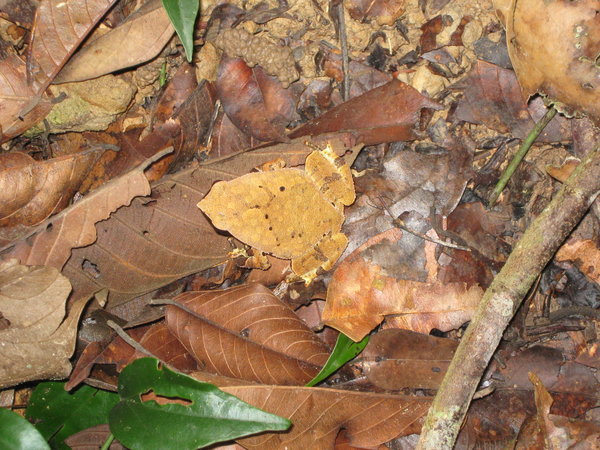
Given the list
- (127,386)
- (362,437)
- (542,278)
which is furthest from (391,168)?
(127,386)

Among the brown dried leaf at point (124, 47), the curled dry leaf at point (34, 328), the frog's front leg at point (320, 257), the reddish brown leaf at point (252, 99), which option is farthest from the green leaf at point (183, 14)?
the curled dry leaf at point (34, 328)

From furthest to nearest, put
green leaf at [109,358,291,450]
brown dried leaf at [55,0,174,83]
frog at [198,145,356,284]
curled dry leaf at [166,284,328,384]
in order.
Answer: brown dried leaf at [55,0,174,83] → frog at [198,145,356,284] → curled dry leaf at [166,284,328,384] → green leaf at [109,358,291,450]

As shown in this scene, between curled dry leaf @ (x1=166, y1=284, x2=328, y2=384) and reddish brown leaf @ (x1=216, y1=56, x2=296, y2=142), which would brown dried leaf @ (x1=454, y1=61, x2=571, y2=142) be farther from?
curled dry leaf @ (x1=166, y1=284, x2=328, y2=384)

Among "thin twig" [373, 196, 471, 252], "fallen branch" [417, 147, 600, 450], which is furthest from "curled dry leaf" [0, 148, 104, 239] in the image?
"fallen branch" [417, 147, 600, 450]

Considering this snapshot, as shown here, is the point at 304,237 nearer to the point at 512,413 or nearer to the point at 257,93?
the point at 257,93

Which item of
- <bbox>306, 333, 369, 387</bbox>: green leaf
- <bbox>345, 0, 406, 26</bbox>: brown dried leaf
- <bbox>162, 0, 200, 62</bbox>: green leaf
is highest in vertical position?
<bbox>162, 0, 200, 62</bbox>: green leaf

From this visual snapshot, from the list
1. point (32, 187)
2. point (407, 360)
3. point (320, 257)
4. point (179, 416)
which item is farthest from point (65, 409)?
point (407, 360)

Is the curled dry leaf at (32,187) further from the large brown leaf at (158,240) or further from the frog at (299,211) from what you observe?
the frog at (299,211)
